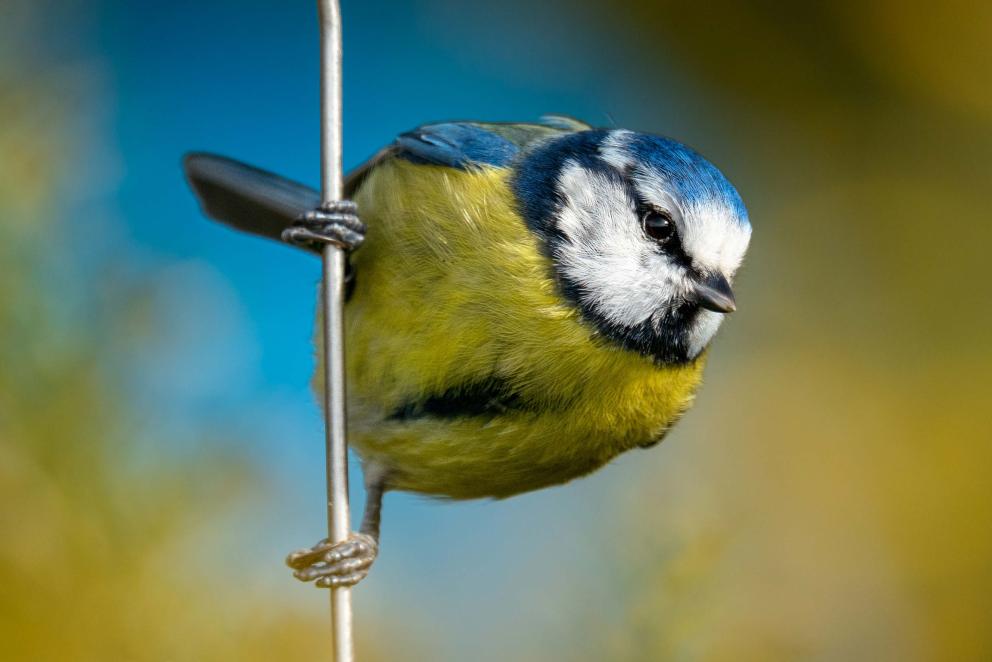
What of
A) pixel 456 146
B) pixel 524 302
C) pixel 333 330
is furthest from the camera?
pixel 456 146

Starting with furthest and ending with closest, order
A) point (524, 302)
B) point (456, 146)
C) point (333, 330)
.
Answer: point (456, 146), point (524, 302), point (333, 330)

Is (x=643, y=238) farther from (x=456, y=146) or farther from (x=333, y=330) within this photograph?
(x=333, y=330)

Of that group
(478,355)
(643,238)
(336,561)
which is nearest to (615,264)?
(643,238)

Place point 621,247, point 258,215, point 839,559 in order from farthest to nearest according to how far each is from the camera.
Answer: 1. point 839,559
2. point 258,215
3. point 621,247

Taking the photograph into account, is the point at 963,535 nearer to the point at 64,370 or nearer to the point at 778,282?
the point at 778,282

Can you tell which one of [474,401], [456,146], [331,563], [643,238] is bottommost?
[331,563]

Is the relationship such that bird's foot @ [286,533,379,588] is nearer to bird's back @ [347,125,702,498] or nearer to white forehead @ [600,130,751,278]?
bird's back @ [347,125,702,498]

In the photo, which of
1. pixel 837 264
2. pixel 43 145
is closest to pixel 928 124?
pixel 837 264
